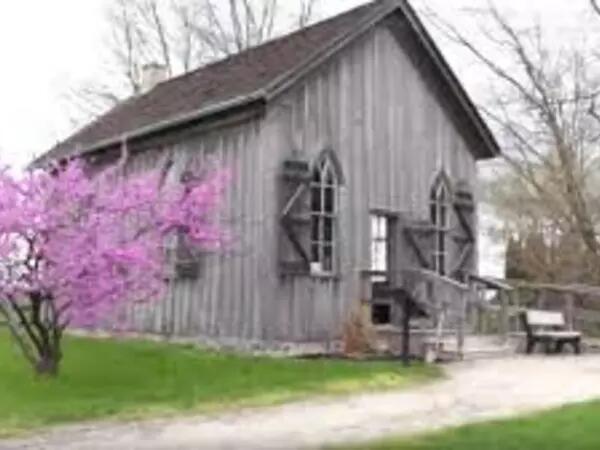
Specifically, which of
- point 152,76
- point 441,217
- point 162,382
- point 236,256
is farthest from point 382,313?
point 152,76

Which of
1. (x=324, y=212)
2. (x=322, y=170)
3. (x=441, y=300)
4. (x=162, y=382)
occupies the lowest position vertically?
(x=162, y=382)

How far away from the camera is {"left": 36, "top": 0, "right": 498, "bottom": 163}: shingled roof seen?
63.8 ft

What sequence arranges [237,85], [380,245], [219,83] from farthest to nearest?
1. [219,83]
2. [380,245]
3. [237,85]

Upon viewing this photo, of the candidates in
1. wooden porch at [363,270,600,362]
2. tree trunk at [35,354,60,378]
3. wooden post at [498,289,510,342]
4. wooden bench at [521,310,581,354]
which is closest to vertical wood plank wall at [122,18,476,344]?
wooden porch at [363,270,600,362]

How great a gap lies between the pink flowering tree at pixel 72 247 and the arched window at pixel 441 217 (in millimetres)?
7912

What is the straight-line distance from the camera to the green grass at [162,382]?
12.0 m

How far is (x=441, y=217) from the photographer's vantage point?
21969mm

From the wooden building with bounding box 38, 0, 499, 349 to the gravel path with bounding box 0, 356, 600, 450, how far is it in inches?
143

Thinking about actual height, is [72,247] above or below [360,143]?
below

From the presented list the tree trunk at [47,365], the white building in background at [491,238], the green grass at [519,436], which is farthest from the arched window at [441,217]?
the white building in background at [491,238]

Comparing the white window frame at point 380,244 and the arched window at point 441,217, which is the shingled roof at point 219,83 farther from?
the arched window at point 441,217

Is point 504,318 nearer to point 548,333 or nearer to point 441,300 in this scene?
point 548,333

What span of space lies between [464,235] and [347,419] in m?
11.0

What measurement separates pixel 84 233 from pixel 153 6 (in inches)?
1536
